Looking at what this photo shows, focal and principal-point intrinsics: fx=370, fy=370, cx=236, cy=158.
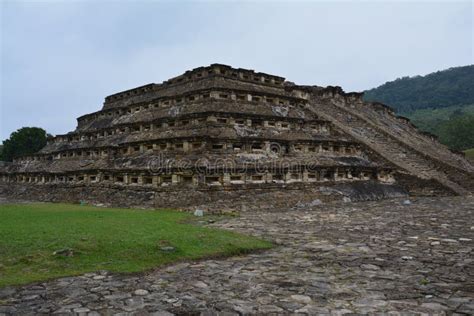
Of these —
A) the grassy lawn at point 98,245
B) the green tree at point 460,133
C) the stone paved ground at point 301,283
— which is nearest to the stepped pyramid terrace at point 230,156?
the grassy lawn at point 98,245

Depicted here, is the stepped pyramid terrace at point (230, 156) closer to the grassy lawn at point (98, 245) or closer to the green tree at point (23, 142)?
the grassy lawn at point (98, 245)

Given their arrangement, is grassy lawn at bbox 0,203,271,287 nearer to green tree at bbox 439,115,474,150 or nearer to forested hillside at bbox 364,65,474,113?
green tree at bbox 439,115,474,150

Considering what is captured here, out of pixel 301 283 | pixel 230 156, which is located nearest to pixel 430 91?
pixel 230 156

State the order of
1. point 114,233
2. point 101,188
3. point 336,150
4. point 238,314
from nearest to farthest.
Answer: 1. point 238,314
2. point 114,233
3. point 101,188
4. point 336,150

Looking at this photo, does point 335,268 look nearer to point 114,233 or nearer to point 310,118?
point 114,233

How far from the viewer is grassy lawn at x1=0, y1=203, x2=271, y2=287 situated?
20.6 feet

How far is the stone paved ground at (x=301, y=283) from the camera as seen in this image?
4773 millimetres

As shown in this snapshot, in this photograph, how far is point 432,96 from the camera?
110750mm

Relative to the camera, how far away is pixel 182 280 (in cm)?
593

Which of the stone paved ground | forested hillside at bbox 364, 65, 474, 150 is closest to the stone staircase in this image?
the stone paved ground

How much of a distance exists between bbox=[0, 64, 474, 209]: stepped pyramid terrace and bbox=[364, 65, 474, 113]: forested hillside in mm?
90040

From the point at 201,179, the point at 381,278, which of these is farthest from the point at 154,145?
the point at 381,278

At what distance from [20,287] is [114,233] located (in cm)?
303

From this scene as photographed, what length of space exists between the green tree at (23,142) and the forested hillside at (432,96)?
68.1m
